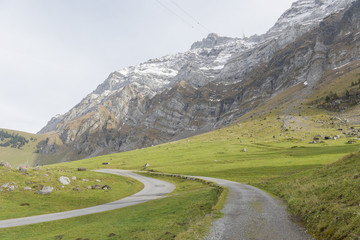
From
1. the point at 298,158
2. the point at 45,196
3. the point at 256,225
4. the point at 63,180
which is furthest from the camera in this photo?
the point at 298,158

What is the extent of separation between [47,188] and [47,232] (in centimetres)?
2002

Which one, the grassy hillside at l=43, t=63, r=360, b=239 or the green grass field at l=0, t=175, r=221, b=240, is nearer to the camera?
the grassy hillside at l=43, t=63, r=360, b=239

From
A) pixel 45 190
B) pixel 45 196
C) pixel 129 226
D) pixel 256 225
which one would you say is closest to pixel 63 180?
A: pixel 45 190

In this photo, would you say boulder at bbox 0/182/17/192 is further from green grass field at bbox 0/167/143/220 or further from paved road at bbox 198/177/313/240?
paved road at bbox 198/177/313/240

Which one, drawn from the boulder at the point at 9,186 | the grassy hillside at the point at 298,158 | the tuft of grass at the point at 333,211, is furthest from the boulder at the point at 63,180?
the tuft of grass at the point at 333,211

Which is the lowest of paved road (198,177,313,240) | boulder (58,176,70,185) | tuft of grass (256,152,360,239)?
boulder (58,176,70,185)

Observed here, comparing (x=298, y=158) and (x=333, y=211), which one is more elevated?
(x=298, y=158)

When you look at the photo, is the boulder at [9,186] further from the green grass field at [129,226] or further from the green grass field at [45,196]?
the green grass field at [129,226]

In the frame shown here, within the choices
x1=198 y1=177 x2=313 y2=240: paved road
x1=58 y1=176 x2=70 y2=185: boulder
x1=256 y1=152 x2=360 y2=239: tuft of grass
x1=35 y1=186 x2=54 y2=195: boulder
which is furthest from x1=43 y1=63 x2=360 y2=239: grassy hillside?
x1=35 y1=186 x2=54 y2=195: boulder

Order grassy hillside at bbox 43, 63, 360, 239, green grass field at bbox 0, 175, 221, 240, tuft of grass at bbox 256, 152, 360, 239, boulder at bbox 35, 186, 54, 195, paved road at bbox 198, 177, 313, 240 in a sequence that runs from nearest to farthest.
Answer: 1. tuft of grass at bbox 256, 152, 360, 239
2. paved road at bbox 198, 177, 313, 240
3. grassy hillside at bbox 43, 63, 360, 239
4. green grass field at bbox 0, 175, 221, 240
5. boulder at bbox 35, 186, 54, 195

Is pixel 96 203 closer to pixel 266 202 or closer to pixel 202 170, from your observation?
pixel 266 202

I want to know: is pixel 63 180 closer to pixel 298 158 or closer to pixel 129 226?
pixel 129 226

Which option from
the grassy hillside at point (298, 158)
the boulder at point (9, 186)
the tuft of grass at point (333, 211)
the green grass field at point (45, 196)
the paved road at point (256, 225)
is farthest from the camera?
the boulder at point (9, 186)

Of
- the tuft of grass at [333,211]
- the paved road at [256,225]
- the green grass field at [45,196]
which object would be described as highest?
the tuft of grass at [333,211]
